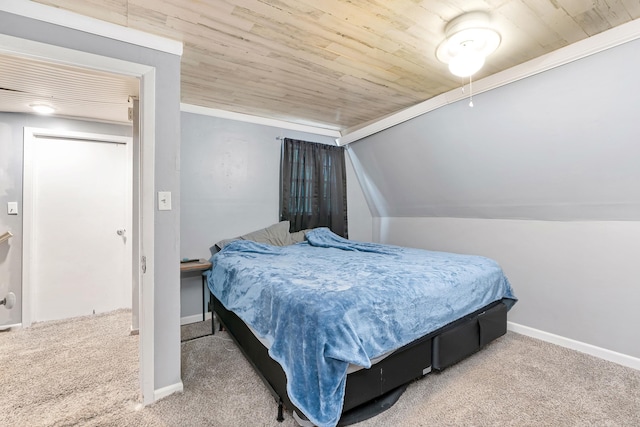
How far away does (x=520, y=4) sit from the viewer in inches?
61.6

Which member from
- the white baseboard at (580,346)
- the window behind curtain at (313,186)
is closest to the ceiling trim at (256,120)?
the window behind curtain at (313,186)

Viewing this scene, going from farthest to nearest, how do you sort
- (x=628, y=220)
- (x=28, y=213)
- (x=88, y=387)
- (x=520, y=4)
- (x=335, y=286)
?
(x=28, y=213), (x=628, y=220), (x=88, y=387), (x=335, y=286), (x=520, y=4)

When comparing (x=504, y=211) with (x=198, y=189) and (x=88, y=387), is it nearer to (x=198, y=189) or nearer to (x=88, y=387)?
(x=198, y=189)

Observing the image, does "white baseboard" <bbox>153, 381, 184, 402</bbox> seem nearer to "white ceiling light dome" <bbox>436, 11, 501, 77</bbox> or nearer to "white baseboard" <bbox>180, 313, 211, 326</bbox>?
"white baseboard" <bbox>180, 313, 211, 326</bbox>

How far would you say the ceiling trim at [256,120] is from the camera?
122 inches

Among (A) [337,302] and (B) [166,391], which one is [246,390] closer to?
(B) [166,391]

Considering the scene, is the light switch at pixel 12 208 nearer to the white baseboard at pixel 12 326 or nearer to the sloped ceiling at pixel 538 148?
the white baseboard at pixel 12 326

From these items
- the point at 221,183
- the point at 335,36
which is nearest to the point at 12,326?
the point at 221,183

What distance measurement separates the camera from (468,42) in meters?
1.80

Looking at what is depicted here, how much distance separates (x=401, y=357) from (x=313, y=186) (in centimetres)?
248

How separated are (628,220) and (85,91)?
4319mm

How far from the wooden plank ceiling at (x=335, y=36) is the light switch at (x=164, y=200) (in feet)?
3.24

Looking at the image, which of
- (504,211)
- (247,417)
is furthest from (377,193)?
(247,417)

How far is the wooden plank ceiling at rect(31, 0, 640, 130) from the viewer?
5.24 feet
